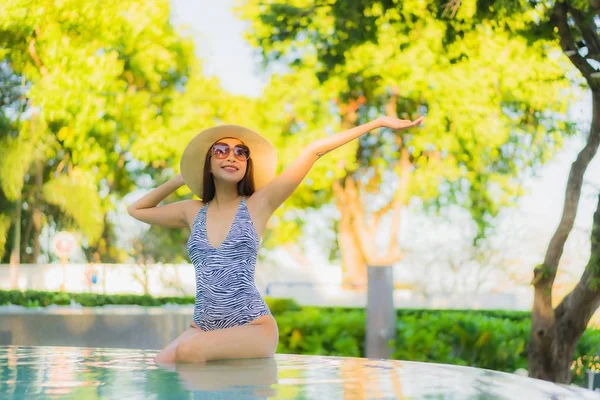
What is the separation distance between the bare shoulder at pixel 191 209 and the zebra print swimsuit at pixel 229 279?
0.26 m

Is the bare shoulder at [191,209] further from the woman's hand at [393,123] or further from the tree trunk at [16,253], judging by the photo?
the tree trunk at [16,253]

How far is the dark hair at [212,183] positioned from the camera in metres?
5.25

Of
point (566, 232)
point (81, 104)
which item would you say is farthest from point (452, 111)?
point (566, 232)

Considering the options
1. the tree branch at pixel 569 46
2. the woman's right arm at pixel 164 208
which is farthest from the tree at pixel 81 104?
the woman's right arm at pixel 164 208

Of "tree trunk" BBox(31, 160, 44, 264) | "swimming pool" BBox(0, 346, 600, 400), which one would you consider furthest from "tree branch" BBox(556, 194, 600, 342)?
"tree trunk" BBox(31, 160, 44, 264)

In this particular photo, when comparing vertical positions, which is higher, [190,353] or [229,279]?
[229,279]

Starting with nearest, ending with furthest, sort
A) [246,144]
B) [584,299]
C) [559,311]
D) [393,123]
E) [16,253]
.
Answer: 1. [393,123]
2. [246,144]
3. [584,299]
4. [559,311]
5. [16,253]

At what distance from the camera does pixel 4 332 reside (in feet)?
36.1

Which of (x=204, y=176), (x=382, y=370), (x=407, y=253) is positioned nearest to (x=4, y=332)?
(x=204, y=176)

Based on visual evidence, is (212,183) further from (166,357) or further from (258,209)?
(166,357)

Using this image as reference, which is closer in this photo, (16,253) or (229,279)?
(229,279)

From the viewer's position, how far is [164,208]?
5.41m

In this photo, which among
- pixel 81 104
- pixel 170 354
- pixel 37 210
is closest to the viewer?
pixel 170 354

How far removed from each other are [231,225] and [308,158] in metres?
0.55
